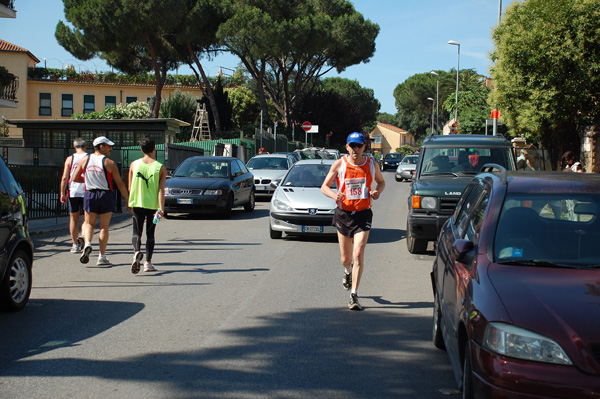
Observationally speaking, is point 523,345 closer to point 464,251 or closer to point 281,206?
point 464,251

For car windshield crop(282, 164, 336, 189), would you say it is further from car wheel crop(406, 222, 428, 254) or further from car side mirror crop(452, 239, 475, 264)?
car side mirror crop(452, 239, 475, 264)

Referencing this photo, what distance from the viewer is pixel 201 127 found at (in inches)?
1753

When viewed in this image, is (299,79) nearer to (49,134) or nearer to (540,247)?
(49,134)

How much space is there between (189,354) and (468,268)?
2478 millimetres

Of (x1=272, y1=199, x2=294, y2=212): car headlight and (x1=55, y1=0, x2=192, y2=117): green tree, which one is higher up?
(x1=55, y1=0, x2=192, y2=117): green tree

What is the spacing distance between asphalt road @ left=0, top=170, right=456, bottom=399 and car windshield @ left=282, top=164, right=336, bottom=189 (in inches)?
120

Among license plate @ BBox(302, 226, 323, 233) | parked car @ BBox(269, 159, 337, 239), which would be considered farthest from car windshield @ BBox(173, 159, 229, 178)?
license plate @ BBox(302, 226, 323, 233)

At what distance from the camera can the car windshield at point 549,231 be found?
4340 millimetres

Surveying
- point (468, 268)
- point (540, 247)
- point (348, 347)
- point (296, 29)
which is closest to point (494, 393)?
point (468, 268)

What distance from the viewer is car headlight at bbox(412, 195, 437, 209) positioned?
10601mm

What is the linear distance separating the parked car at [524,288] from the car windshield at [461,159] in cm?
612

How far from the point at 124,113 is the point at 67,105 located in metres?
14.0

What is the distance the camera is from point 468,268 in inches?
172

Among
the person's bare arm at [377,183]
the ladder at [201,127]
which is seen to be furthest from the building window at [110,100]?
the person's bare arm at [377,183]
